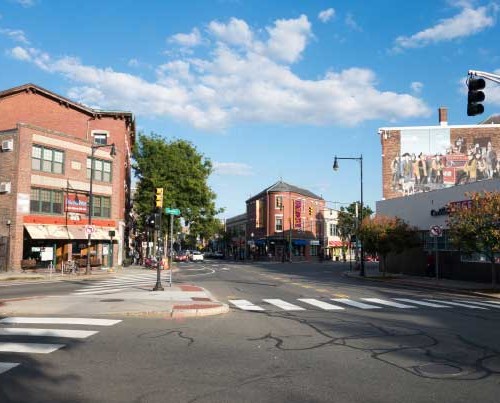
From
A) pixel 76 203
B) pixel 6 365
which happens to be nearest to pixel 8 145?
pixel 76 203

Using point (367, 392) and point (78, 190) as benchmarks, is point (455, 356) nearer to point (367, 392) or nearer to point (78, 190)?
point (367, 392)

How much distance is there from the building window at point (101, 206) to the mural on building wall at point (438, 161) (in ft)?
86.3

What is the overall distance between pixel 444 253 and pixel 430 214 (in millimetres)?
2937

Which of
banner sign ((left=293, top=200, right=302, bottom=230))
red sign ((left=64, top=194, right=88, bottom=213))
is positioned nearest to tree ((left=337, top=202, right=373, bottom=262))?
banner sign ((left=293, top=200, right=302, bottom=230))

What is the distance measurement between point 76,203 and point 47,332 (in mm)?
32649

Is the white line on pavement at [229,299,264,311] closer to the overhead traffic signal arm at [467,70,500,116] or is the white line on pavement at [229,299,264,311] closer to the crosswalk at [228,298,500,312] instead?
the crosswalk at [228,298,500,312]

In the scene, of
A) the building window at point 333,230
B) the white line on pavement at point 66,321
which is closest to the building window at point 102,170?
the white line on pavement at point 66,321

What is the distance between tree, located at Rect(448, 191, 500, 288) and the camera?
23.2m

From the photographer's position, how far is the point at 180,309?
14164mm

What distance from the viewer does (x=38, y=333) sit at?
35.1 ft

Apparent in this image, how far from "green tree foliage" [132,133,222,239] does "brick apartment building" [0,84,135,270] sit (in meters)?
8.05

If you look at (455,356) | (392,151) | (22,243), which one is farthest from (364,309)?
(392,151)

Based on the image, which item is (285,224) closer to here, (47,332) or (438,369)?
(47,332)

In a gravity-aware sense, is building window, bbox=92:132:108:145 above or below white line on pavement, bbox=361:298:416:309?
above
